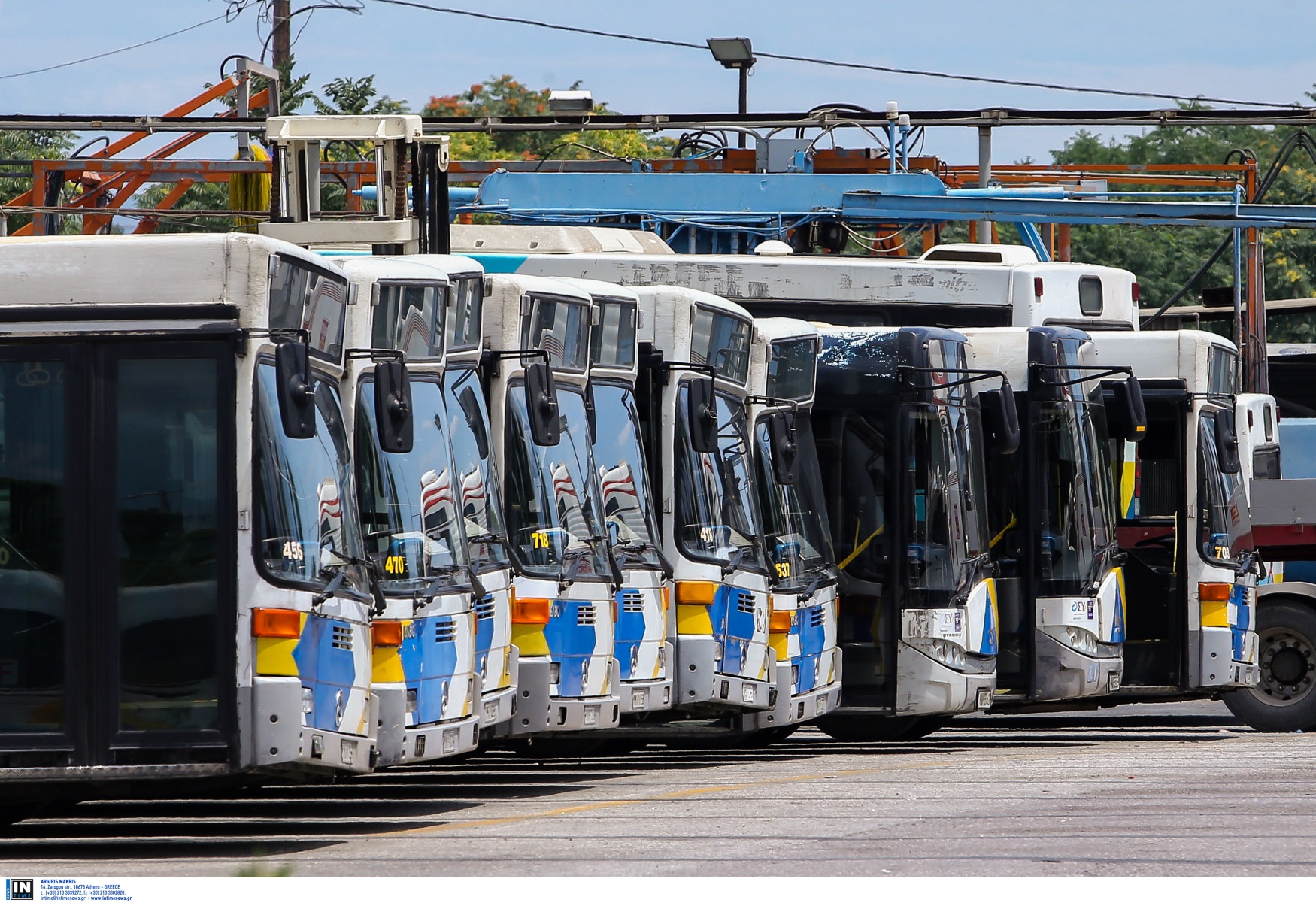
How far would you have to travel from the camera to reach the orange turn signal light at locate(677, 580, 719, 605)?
14.5 meters

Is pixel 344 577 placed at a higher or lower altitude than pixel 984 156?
lower

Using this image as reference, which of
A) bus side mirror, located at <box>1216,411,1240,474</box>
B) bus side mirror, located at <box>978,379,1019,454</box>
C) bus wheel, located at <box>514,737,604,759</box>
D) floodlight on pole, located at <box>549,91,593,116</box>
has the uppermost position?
floodlight on pole, located at <box>549,91,593,116</box>

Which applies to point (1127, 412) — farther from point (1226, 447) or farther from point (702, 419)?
point (702, 419)

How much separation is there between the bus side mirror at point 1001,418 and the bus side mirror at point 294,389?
7.35m

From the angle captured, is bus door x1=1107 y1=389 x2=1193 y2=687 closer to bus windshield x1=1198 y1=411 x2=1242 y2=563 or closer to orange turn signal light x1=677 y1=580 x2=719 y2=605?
bus windshield x1=1198 y1=411 x2=1242 y2=563

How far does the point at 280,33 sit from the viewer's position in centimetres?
3900

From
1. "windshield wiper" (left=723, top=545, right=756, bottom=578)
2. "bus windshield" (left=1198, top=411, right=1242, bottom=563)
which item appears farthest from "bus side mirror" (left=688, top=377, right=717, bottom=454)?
"bus windshield" (left=1198, top=411, right=1242, bottom=563)

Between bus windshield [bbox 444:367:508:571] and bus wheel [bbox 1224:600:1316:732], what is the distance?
9.03 metres

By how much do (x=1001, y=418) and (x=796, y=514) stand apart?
258 cm

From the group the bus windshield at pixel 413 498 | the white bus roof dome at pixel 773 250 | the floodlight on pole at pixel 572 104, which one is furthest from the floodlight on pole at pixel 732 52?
the bus windshield at pixel 413 498

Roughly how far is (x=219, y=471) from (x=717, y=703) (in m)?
5.41

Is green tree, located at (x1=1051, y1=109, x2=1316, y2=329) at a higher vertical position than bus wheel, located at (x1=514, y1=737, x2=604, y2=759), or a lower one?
higher

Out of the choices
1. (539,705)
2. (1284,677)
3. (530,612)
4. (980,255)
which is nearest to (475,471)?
(530,612)
